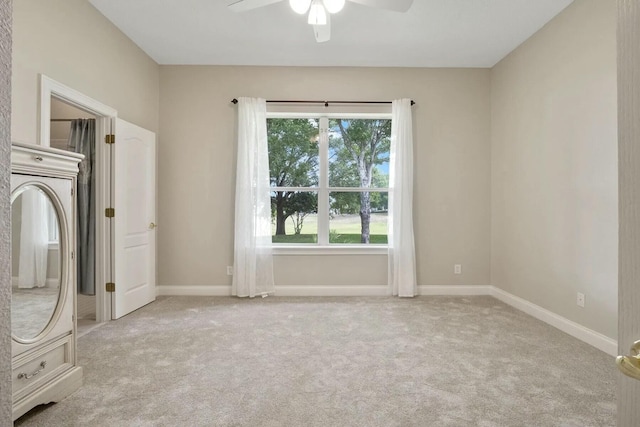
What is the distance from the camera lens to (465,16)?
3.07 metres

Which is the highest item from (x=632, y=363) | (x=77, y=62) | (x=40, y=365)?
(x=77, y=62)

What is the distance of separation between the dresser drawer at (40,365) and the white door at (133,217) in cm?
142

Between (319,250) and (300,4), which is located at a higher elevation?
(300,4)

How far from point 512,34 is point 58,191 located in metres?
4.11

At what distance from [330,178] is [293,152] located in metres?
0.58

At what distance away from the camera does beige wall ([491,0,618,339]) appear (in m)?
2.54

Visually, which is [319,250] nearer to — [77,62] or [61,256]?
[61,256]

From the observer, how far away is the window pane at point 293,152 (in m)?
4.26

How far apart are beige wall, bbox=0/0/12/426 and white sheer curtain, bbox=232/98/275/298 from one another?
3.45m

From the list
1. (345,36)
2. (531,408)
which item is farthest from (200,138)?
(531,408)

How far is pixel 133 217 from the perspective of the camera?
138 inches

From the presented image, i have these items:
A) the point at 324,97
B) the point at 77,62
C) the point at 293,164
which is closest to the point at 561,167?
the point at 324,97

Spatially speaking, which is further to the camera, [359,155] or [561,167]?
[359,155]

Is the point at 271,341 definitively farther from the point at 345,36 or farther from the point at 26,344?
the point at 345,36
